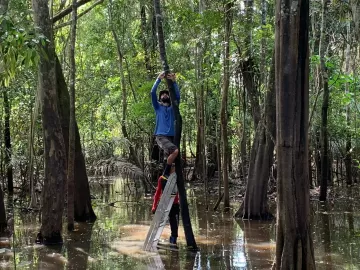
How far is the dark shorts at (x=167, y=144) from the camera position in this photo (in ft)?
25.3

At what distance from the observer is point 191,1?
48.2 feet

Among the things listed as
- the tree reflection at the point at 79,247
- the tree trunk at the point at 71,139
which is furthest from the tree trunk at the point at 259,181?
the tree trunk at the point at 71,139

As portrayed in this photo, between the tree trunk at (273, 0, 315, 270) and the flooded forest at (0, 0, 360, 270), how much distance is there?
A: 1cm

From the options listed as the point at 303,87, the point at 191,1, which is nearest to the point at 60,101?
the point at 191,1

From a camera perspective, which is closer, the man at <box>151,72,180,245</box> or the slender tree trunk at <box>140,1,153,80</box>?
the man at <box>151,72,180,245</box>

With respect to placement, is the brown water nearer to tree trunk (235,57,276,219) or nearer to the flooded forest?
the flooded forest

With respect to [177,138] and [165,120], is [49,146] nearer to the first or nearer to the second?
[165,120]

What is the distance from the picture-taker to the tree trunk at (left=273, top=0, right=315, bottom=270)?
5211mm

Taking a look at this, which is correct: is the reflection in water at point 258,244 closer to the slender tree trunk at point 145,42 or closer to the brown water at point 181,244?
the brown water at point 181,244

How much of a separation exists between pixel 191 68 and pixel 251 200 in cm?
663

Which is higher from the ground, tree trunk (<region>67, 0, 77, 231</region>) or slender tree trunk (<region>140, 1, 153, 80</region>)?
slender tree trunk (<region>140, 1, 153, 80</region>)

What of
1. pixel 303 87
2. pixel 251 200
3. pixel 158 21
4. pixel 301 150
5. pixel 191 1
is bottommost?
pixel 251 200

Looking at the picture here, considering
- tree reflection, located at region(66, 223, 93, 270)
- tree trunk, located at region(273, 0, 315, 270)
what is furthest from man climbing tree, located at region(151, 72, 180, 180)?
tree trunk, located at region(273, 0, 315, 270)

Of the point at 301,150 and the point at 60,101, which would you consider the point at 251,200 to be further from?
the point at 301,150
